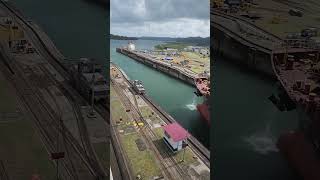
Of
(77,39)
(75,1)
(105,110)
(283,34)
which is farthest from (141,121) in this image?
(283,34)

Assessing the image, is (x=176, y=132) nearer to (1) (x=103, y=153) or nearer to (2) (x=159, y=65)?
Result: (2) (x=159, y=65)

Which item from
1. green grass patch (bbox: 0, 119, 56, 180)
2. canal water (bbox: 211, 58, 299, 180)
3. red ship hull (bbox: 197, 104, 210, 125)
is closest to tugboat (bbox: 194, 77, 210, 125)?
red ship hull (bbox: 197, 104, 210, 125)

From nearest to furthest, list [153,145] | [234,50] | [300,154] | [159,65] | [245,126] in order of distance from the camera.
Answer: [300,154]
[245,126]
[234,50]
[153,145]
[159,65]

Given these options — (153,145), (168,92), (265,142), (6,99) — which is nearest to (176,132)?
(153,145)

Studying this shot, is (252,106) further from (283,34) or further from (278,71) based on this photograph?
(283,34)

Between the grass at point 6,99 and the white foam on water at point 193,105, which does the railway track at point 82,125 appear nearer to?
the grass at point 6,99

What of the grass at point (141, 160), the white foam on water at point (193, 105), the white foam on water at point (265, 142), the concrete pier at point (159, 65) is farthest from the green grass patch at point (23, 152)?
the white foam on water at point (265, 142)
